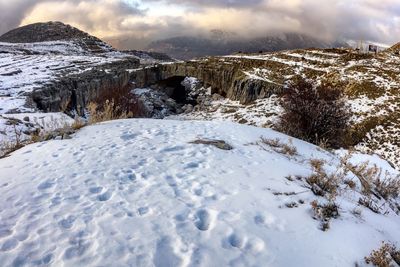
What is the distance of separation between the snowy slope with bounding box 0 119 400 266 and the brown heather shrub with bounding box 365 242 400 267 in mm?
149

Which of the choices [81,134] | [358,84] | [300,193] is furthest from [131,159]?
[358,84]

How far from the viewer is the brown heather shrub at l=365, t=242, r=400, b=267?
184 inches

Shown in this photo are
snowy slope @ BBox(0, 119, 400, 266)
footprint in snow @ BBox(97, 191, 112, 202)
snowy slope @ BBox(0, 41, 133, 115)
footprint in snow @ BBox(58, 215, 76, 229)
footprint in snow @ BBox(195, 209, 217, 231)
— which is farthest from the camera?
snowy slope @ BBox(0, 41, 133, 115)

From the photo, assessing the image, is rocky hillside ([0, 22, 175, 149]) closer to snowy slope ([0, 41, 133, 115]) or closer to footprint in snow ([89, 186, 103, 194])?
snowy slope ([0, 41, 133, 115])

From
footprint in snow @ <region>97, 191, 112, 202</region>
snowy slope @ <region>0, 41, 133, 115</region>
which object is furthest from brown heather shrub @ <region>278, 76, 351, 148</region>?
snowy slope @ <region>0, 41, 133, 115</region>

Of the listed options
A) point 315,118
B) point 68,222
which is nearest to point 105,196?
point 68,222

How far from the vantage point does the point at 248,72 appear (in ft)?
189

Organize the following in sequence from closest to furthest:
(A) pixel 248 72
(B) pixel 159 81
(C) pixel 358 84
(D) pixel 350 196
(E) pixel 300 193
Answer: (E) pixel 300 193, (D) pixel 350 196, (C) pixel 358 84, (A) pixel 248 72, (B) pixel 159 81

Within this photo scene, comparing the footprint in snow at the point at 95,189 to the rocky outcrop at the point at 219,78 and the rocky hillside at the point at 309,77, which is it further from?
the rocky outcrop at the point at 219,78

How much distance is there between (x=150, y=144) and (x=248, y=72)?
50.2m

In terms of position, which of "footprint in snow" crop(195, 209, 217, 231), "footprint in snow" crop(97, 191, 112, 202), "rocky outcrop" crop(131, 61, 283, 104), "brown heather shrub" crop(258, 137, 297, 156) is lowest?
"rocky outcrop" crop(131, 61, 283, 104)

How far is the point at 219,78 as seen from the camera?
203ft

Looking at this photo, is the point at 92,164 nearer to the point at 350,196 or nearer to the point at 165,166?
the point at 165,166

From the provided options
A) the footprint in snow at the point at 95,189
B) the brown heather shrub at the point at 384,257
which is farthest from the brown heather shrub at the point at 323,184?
the footprint in snow at the point at 95,189
